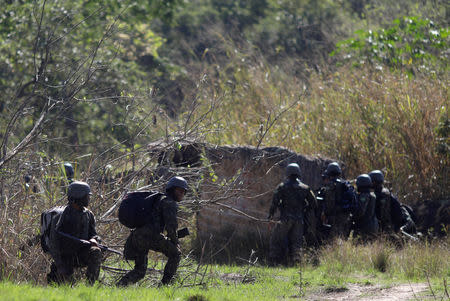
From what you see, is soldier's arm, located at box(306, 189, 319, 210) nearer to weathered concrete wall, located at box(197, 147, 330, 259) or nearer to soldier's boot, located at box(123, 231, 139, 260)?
weathered concrete wall, located at box(197, 147, 330, 259)

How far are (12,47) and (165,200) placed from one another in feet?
39.9

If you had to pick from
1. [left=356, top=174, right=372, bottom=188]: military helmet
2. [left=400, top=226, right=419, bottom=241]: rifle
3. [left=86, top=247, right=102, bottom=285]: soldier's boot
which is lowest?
[left=400, top=226, right=419, bottom=241]: rifle

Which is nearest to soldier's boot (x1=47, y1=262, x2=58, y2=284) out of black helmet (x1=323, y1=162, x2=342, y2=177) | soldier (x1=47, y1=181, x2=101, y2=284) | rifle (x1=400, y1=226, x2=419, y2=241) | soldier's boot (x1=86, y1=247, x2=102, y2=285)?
soldier (x1=47, y1=181, x2=101, y2=284)

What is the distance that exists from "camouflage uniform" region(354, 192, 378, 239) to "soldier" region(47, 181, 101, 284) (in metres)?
5.76

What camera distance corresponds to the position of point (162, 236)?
873cm

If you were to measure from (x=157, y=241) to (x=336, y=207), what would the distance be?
15.5ft

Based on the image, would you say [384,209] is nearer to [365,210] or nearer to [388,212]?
[388,212]

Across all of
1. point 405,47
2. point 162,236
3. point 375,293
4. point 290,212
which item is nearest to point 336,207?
point 290,212

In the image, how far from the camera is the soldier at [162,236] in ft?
28.3

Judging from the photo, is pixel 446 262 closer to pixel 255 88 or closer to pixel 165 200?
pixel 165 200

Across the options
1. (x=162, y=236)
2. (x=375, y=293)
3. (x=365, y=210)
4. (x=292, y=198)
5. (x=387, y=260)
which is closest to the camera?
(x=162, y=236)

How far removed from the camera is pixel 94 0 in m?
19.8

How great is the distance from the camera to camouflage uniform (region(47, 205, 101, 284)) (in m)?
8.02

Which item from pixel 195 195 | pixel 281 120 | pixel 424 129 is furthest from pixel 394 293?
pixel 281 120
